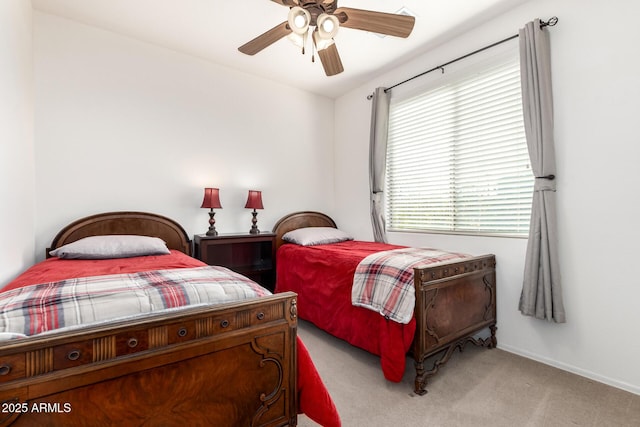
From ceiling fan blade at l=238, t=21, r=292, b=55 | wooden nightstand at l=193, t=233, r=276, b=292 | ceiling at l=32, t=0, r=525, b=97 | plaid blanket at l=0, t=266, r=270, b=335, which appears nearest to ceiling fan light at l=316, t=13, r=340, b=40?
ceiling fan blade at l=238, t=21, r=292, b=55

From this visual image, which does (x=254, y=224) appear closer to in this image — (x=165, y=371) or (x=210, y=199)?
(x=210, y=199)

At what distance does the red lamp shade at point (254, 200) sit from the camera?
3.36 m

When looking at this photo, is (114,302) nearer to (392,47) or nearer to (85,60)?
(85,60)

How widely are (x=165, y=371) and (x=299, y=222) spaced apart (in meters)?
2.95

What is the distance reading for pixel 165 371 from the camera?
3.34ft

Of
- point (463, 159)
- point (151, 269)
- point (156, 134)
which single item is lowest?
point (151, 269)

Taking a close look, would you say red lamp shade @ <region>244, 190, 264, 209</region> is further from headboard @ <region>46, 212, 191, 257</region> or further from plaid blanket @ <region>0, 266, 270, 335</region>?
plaid blanket @ <region>0, 266, 270, 335</region>

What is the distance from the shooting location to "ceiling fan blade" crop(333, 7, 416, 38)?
1812 mm

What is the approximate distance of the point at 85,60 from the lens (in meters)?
2.72

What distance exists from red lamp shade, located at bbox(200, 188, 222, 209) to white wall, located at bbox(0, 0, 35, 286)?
4.30ft

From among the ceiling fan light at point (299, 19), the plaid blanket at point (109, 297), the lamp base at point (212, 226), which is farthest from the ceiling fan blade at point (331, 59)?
the lamp base at point (212, 226)

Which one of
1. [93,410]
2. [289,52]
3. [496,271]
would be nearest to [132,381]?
[93,410]

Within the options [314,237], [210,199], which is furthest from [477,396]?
[210,199]

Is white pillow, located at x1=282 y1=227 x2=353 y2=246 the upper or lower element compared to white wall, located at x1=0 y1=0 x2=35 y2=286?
lower
